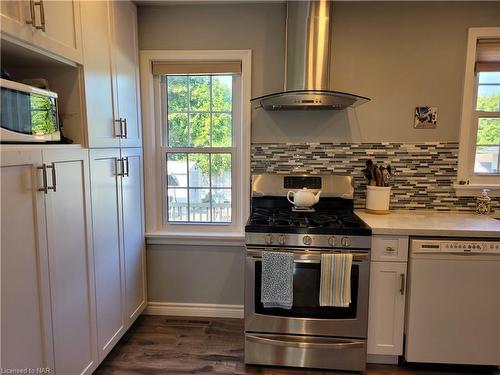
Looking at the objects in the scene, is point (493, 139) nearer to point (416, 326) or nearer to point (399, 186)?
point (399, 186)

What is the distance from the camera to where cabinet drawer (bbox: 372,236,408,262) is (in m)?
1.92

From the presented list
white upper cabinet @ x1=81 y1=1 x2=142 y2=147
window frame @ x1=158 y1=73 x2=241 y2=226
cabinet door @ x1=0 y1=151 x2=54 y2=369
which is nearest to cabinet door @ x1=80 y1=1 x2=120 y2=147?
white upper cabinet @ x1=81 y1=1 x2=142 y2=147

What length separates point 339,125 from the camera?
241 centimetres

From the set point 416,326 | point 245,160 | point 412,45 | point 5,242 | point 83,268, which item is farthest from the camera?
point 245,160

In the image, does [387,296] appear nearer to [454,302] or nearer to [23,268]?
[454,302]

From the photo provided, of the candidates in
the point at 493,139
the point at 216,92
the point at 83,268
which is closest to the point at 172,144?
the point at 216,92

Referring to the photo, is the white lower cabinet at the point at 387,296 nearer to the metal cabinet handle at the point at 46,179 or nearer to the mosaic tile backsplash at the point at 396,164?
the mosaic tile backsplash at the point at 396,164

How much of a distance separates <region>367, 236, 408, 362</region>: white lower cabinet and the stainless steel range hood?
0.93 meters

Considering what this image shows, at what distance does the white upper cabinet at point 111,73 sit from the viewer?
5.67 feet

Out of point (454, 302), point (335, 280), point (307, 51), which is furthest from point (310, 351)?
point (307, 51)

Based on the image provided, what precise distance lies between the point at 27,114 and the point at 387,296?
2081mm

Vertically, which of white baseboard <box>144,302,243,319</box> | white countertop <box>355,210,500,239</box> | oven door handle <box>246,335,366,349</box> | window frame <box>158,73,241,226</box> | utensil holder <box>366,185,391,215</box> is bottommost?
white baseboard <box>144,302,243,319</box>

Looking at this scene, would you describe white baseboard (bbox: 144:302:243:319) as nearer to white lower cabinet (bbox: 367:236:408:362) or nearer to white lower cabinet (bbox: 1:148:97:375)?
white lower cabinet (bbox: 1:148:97:375)

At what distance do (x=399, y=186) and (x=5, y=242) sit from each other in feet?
7.80
